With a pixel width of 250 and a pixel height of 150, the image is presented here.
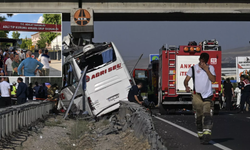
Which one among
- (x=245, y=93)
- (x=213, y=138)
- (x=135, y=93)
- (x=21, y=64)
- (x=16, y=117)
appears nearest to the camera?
(x=213, y=138)

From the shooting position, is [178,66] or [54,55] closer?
[178,66]

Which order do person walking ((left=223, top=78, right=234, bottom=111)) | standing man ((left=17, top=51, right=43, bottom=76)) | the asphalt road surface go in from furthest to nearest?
person walking ((left=223, top=78, right=234, bottom=111)), standing man ((left=17, top=51, right=43, bottom=76)), the asphalt road surface

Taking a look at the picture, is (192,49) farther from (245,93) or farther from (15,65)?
(15,65)

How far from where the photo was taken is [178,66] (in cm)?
2005

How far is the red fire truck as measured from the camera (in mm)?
19922

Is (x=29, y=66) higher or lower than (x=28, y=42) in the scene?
lower

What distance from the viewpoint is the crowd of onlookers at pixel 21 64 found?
2403 centimetres

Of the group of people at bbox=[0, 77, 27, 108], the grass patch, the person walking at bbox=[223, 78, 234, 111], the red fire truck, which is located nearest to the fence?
the group of people at bbox=[0, 77, 27, 108]

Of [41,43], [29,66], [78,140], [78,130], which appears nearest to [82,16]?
[41,43]

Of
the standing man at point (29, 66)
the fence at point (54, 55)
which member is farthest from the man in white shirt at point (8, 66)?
the fence at point (54, 55)

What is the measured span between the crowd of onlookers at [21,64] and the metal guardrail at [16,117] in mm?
8428

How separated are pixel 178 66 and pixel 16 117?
33.4 ft

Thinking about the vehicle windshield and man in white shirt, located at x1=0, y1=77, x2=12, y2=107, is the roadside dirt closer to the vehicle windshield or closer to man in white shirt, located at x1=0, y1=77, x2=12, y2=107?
the vehicle windshield

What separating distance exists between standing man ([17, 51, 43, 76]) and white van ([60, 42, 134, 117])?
574cm
